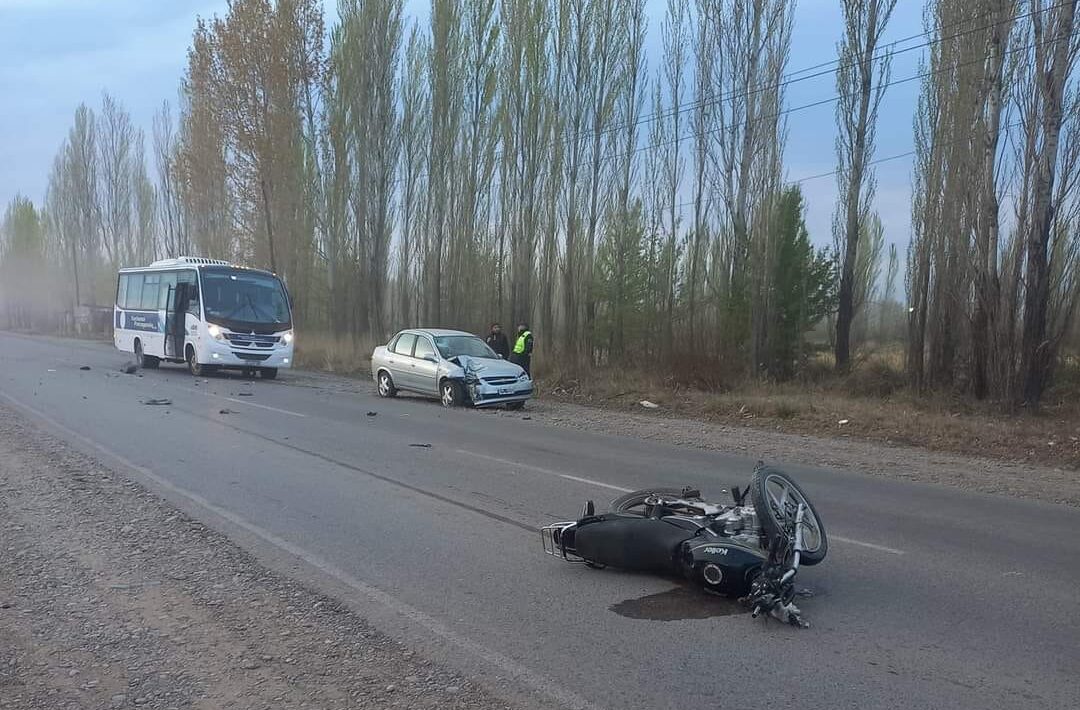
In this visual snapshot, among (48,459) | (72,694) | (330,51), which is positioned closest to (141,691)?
(72,694)

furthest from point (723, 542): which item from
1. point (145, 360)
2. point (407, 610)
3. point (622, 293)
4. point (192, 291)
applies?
point (145, 360)

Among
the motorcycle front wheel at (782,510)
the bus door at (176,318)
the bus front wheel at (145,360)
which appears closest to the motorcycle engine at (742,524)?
the motorcycle front wheel at (782,510)

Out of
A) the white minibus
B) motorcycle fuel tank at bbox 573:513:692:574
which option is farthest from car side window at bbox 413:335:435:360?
motorcycle fuel tank at bbox 573:513:692:574

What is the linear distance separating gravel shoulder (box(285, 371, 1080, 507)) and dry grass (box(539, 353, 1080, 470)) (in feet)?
1.72

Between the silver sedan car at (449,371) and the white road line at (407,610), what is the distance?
946cm

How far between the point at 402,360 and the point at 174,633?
15.4m

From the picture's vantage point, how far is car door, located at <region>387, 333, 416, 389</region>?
20000mm

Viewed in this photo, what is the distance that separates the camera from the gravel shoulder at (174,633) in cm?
417

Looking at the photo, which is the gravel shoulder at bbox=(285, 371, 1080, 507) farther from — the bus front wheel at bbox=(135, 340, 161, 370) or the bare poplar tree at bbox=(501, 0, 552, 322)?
the bus front wheel at bbox=(135, 340, 161, 370)

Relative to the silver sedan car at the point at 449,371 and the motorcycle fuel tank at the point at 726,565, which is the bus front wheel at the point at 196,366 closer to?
the silver sedan car at the point at 449,371

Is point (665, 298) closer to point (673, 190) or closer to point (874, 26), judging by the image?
point (673, 190)

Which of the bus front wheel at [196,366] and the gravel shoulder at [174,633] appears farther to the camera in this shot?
the bus front wheel at [196,366]

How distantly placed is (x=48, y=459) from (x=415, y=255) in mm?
23826

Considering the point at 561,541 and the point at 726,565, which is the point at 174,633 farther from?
the point at 726,565
